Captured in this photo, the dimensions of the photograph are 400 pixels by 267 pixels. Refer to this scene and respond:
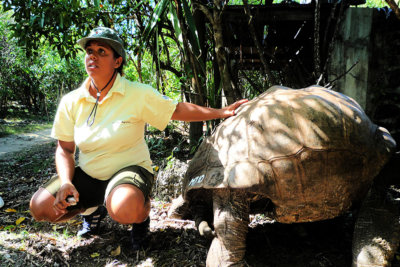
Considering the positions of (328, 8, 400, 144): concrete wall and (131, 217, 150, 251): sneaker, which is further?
(328, 8, 400, 144): concrete wall

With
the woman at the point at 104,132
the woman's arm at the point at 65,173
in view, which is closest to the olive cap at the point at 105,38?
the woman at the point at 104,132

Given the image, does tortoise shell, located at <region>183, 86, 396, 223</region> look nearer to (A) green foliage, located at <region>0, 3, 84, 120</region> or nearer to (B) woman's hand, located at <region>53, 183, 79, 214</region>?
(B) woman's hand, located at <region>53, 183, 79, 214</region>

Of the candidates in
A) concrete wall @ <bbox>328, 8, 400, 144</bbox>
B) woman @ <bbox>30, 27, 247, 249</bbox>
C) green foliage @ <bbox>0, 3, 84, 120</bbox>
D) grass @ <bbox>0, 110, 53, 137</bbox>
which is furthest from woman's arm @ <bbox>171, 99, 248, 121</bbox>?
green foliage @ <bbox>0, 3, 84, 120</bbox>

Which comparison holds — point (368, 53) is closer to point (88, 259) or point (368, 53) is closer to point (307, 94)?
point (307, 94)

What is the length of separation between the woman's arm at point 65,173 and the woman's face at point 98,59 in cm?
67

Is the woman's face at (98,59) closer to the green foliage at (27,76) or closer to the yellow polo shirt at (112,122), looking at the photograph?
the yellow polo shirt at (112,122)

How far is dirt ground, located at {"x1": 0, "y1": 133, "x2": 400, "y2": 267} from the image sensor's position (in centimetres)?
223

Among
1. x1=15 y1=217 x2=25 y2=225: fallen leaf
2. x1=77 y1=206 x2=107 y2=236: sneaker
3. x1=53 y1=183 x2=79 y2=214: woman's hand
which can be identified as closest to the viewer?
x1=53 y1=183 x2=79 y2=214: woman's hand

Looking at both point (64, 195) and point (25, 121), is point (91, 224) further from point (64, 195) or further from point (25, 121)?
point (25, 121)

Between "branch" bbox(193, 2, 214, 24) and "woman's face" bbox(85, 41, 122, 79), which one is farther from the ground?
"branch" bbox(193, 2, 214, 24)

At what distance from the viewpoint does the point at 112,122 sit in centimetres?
234

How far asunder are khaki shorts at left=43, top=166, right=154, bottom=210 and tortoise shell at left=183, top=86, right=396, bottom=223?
1.47ft

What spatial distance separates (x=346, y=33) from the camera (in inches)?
144

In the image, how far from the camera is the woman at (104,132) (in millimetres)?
2309
